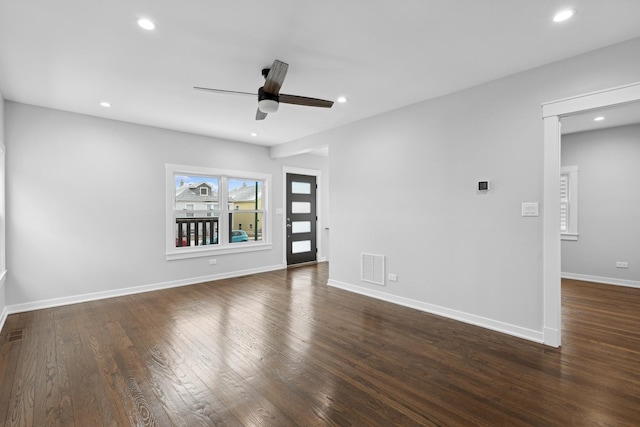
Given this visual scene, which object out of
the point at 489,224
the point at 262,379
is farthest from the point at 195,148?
the point at 489,224

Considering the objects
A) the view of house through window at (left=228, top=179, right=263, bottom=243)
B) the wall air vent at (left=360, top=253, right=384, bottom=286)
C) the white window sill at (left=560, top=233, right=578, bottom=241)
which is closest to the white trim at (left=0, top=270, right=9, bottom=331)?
the view of house through window at (left=228, top=179, right=263, bottom=243)

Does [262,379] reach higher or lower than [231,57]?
lower

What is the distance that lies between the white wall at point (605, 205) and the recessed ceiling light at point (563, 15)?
4.53 m

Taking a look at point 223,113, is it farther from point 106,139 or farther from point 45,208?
point 45,208

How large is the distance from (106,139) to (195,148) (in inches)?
54.3

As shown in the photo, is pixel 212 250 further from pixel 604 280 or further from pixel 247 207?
pixel 604 280

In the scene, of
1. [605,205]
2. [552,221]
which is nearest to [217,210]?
[552,221]

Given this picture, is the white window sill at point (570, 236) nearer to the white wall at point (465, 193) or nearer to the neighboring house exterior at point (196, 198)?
the white wall at point (465, 193)

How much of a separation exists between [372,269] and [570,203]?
4.35 metres

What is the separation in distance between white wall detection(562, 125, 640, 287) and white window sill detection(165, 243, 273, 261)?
6222mm

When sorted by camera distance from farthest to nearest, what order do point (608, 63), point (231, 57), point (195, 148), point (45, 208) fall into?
point (195, 148), point (45, 208), point (231, 57), point (608, 63)

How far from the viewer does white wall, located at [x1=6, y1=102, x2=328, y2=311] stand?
4.07 meters

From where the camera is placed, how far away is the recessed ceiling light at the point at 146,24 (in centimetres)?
232

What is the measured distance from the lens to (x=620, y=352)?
9.15ft
